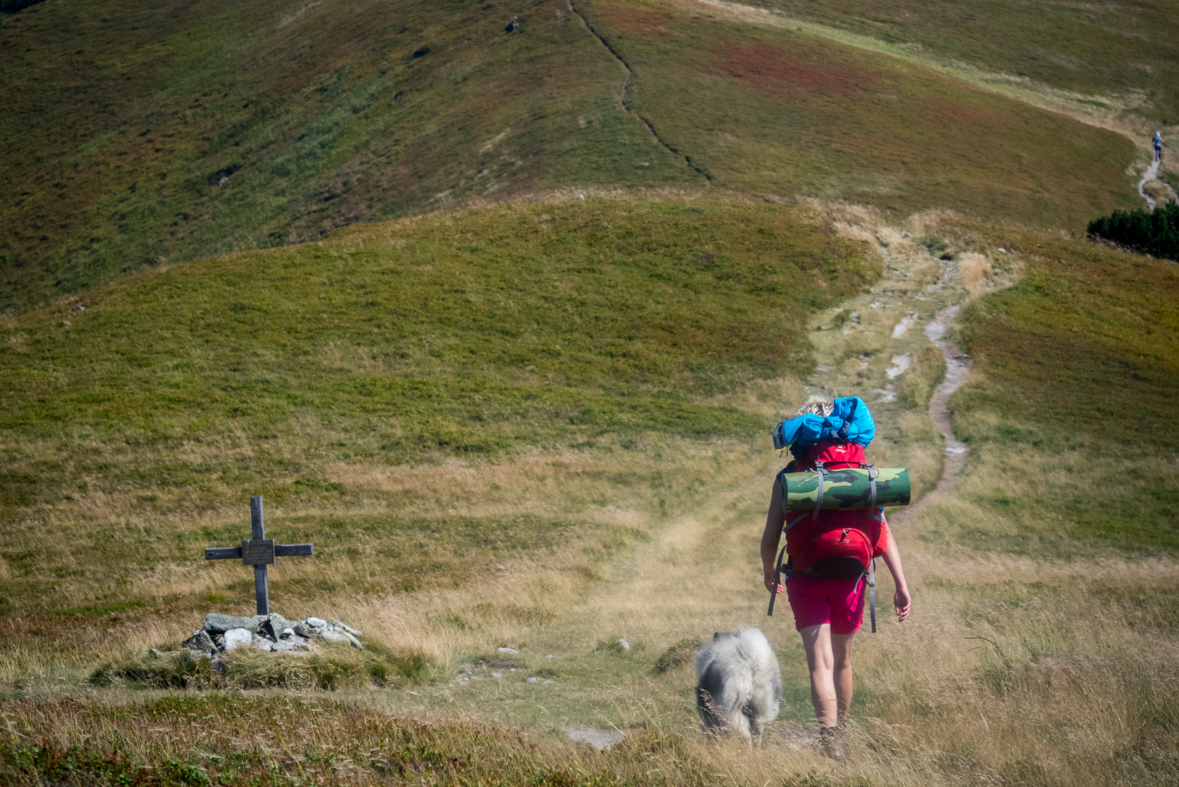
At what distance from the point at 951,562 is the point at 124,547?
1793cm

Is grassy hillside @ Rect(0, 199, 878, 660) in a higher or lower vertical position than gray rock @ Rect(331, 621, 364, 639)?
lower

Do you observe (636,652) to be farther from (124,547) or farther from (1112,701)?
(124,547)

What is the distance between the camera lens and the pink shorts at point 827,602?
6250mm

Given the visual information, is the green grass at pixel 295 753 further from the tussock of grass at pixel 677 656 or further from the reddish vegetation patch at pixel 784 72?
the reddish vegetation patch at pixel 784 72

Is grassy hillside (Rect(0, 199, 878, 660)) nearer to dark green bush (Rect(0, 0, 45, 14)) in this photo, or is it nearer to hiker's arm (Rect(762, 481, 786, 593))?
hiker's arm (Rect(762, 481, 786, 593))

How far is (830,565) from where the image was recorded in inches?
242

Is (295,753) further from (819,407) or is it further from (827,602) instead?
(819,407)

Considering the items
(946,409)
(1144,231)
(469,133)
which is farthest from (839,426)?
(469,133)

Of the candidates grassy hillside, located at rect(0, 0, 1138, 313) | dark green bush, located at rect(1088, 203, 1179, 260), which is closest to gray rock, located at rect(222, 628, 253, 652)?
grassy hillside, located at rect(0, 0, 1138, 313)

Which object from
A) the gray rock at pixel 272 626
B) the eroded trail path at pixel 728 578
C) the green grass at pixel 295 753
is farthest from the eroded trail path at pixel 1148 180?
the green grass at pixel 295 753

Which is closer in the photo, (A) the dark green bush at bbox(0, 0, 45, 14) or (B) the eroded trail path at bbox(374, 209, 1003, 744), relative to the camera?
(B) the eroded trail path at bbox(374, 209, 1003, 744)

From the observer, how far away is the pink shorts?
6250 mm

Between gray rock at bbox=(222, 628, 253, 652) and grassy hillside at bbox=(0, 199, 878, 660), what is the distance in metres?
4.68

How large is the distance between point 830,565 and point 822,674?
0.80 meters
